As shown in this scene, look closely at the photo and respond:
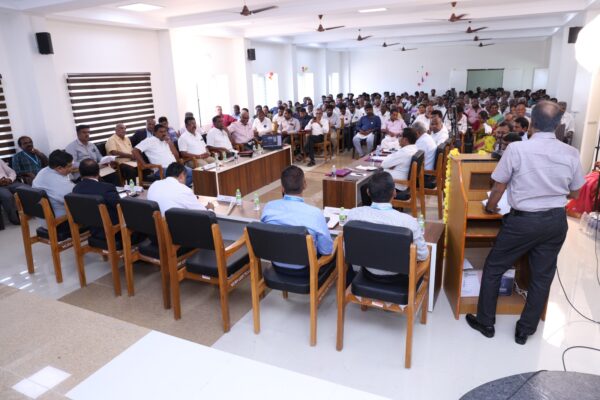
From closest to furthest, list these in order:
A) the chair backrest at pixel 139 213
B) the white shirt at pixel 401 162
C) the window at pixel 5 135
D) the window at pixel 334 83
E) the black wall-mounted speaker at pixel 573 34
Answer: the chair backrest at pixel 139 213, the white shirt at pixel 401 162, the window at pixel 5 135, the black wall-mounted speaker at pixel 573 34, the window at pixel 334 83

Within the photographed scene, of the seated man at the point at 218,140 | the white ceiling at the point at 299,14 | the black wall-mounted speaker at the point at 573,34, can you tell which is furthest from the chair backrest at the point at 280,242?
the black wall-mounted speaker at the point at 573,34

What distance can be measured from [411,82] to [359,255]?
16.8 m

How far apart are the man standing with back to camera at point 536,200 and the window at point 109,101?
692 cm

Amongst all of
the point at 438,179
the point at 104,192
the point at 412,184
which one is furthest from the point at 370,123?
the point at 104,192

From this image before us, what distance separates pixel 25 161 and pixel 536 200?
6424 mm

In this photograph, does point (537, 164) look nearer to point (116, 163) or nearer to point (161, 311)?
point (161, 311)

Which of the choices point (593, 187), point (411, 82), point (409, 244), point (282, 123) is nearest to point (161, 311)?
point (409, 244)

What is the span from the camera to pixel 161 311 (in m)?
3.29

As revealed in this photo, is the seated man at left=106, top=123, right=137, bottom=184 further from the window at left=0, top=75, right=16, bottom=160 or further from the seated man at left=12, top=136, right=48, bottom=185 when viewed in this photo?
the window at left=0, top=75, right=16, bottom=160

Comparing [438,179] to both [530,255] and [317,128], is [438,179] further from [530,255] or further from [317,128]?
[317,128]

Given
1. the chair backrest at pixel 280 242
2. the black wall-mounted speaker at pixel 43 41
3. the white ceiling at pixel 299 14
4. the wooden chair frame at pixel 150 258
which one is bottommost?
the wooden chair frame at pixel 150 258

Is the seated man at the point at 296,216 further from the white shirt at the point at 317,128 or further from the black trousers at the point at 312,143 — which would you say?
the white shirt at the point at 317,128

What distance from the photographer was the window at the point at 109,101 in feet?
23.4

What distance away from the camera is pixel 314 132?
8719mm
